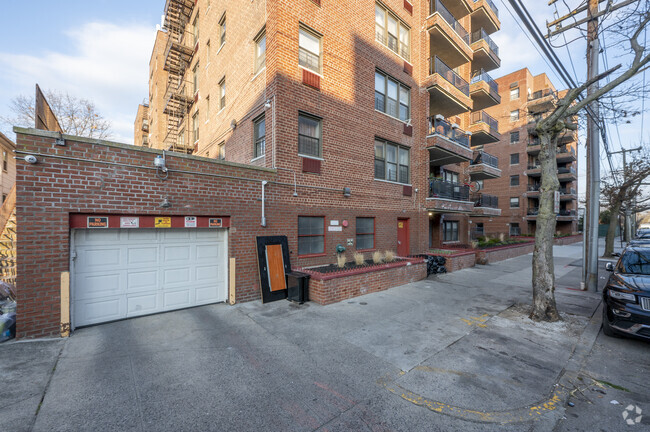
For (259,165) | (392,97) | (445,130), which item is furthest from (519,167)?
(259,165)

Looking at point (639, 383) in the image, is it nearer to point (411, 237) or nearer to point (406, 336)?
point (406, 336)

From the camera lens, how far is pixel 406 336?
217 inches

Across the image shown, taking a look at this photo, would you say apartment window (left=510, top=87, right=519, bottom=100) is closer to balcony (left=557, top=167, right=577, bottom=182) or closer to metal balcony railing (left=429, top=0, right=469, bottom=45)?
balcony (left=557, top=167, right=577, bottom=182)

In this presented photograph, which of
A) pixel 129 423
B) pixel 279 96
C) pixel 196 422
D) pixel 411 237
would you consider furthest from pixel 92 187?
pixel 411 237

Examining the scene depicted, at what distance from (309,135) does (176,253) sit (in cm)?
593

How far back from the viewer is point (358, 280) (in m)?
8.55

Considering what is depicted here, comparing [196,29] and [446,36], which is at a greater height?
[196,29]

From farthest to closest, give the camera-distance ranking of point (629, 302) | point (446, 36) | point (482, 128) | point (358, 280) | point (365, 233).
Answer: point (482, 128) < point (446, 36) < point (365, 233) < point (358, 280) < point (629, 302)

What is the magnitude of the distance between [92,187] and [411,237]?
41.9 feet

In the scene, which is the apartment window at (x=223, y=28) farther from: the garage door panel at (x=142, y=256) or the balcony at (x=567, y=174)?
the balcony at (x=567, y=174)

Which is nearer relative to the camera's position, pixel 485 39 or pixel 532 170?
pixel 485 39

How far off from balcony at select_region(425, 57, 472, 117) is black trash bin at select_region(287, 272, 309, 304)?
12.4 m

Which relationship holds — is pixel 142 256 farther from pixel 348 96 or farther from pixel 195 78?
pixel 195 78

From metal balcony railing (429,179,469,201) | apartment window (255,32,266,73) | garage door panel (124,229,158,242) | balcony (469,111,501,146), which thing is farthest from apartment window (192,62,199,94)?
balcony (469,111,501,146)
